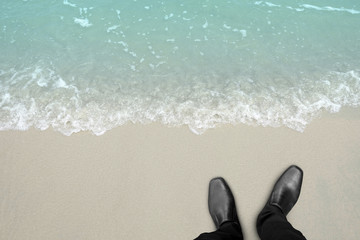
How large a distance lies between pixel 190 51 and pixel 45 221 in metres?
2.17

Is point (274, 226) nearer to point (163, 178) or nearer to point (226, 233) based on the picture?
point (226, 233)

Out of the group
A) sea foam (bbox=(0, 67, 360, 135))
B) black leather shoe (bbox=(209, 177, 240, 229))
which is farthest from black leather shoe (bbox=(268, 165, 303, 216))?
sea foam (bbox=(0, 67, 360, 135))

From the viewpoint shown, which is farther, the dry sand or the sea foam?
the sea foam

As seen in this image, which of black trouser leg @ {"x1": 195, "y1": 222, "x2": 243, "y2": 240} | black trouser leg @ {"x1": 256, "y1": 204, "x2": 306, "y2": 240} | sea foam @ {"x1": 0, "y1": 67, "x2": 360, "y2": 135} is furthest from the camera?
sea foam @ {"x1": 0, "y1": 67, "x2": 360, "y2": 135}

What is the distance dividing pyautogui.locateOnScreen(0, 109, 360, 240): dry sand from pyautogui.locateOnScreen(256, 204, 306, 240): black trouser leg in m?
0.14

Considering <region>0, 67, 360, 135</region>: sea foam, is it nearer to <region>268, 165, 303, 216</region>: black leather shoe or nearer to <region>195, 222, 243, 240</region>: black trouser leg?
<region>268, 165, 303, 216</region>: black leather shoe

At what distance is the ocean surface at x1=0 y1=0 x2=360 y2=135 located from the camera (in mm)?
2607

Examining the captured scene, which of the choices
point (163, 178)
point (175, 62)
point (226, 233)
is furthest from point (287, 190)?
point (175, 62)

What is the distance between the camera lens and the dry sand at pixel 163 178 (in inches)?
81.7

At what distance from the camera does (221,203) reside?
2.05m

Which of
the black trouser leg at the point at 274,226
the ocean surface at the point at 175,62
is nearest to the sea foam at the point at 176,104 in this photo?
the ocean surface at the point at 175,62

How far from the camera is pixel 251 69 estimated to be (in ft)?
9.70

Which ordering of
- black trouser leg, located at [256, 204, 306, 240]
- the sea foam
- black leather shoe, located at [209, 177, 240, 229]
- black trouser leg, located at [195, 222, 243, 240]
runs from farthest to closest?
1. the sea foam
2. black leather shoe, located at [209, 177, 240, 229]
3. black trouser leg, located at [195, 222, 243, 240]
4. black trouser leg, located at [256, 204, 306, 240]

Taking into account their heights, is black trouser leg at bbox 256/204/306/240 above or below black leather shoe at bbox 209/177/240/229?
above
